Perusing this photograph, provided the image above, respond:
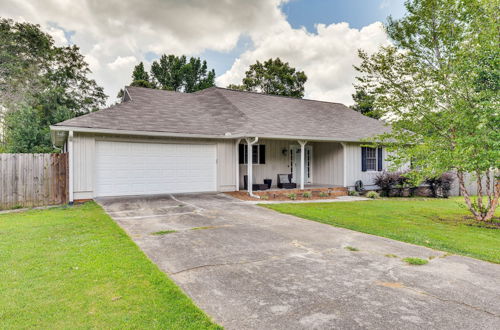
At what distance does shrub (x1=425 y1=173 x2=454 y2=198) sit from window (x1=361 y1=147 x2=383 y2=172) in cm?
244

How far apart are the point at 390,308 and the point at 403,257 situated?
1.92m

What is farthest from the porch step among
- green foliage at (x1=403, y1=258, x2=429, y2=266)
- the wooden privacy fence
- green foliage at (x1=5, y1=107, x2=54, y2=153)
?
green foliage at (x1=5, y1=107, x2=54, y2=153)

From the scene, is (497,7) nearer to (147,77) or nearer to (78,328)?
(78,328)

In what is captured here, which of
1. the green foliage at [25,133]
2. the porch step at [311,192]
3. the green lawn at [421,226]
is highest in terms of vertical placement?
the green foliage at [25,133]

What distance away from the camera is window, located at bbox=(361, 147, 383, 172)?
14570 millimetres

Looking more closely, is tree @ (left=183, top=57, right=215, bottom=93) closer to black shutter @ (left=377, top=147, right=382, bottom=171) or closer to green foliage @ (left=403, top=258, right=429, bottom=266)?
black shutter @ (left=377, top=147, right=382, bottom=171)

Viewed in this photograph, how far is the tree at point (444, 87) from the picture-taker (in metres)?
6.68

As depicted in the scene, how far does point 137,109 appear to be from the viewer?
1189 centimetres

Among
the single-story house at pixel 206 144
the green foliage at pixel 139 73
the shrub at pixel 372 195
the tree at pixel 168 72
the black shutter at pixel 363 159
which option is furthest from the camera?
the tree at pixel 168 72

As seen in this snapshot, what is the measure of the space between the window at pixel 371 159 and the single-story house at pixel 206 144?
52 mm

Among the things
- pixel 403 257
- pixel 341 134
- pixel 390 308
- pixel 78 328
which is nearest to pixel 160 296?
pixel 78 328

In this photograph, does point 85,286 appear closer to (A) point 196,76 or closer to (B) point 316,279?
(B) point 316,279

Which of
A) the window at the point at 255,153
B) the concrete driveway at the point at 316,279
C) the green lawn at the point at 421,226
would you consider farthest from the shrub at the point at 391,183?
the concrete driveway at the point at 316,279

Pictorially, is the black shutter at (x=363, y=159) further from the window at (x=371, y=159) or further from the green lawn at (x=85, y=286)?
the green lawn at (x=85, y=286)
